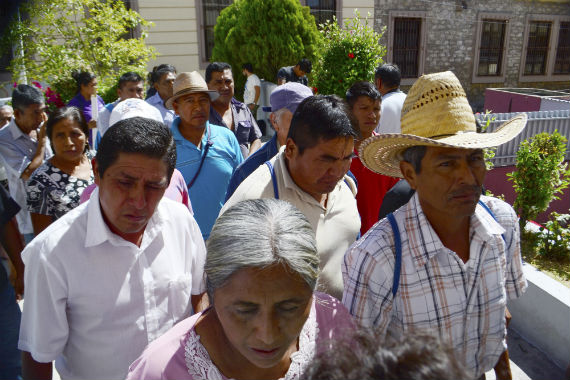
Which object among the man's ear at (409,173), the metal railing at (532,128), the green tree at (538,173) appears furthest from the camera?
the metal railing at (532,128)

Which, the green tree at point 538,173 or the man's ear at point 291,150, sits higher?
the man's ear at point 291,150

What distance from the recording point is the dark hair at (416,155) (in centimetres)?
171

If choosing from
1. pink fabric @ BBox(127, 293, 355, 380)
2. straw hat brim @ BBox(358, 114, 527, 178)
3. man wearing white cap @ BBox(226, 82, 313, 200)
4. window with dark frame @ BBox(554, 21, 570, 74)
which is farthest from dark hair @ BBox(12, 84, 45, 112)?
window with dark frame @ BBox(554, 21, 570, 74)

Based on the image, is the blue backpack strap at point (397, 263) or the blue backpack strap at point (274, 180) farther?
the blue backpack strap at point (274, 180)

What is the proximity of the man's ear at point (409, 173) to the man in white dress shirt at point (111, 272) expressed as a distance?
3.18ft

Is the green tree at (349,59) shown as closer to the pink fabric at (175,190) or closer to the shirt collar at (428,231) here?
the pink fabric at (175,190)

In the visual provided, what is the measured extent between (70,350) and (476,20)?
59.9ft

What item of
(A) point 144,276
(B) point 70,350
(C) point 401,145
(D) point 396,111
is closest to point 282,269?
(A) point 144,276

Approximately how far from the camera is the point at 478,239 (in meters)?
1.72

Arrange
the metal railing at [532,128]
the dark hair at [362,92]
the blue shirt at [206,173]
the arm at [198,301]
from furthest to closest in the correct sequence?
the metal railing at [532,128] < the dark hair at [362,92] < the blue shirt at [206,173] < the arm at [198,301]

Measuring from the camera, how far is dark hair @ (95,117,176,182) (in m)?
1.71

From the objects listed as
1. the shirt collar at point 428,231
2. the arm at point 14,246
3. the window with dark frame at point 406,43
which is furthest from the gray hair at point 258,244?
the window with dark frame at point 406,43

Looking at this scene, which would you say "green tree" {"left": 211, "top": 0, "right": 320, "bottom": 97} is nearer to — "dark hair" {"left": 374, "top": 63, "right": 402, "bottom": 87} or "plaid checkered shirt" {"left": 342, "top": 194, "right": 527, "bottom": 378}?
"dark hair" {"left": 374, "top": 63, "right": 402, "bottom": 87}

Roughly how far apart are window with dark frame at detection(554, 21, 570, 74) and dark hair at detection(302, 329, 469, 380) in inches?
849
